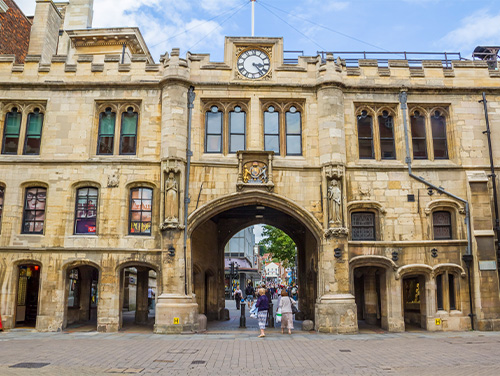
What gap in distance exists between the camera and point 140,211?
750 inches

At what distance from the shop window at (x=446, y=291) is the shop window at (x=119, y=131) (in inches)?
531

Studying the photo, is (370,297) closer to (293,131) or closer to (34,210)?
(293,131)

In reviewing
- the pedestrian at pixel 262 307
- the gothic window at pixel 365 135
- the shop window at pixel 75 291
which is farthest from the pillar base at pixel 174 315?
the gothic window at pixel 365 135

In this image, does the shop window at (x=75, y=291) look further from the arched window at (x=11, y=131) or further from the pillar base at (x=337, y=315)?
the pillar base at (x=337, y=315)

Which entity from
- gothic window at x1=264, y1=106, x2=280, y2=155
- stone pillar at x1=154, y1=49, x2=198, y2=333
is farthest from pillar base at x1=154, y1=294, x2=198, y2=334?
Result: gothic window at x1=264, y1=106, x2=280, y2=155

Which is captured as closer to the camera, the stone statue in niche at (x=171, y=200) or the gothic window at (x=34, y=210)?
the stone statue in niche at (x=171, y=200)

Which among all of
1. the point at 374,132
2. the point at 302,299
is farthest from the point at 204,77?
the point at 302,299

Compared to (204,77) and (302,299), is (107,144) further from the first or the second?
(302,299)

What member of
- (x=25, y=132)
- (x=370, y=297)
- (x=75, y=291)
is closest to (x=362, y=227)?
(x=370, y=297)

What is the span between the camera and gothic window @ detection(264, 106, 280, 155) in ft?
65.8

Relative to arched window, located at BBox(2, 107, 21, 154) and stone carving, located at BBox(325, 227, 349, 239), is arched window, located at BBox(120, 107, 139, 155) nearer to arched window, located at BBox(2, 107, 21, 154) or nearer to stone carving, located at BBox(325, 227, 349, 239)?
arched window, located at BBox(2, 107, 21, 154)

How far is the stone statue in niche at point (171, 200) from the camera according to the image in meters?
18.2

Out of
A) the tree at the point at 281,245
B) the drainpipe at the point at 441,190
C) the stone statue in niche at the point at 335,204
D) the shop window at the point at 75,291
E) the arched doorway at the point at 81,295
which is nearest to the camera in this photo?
the stone statue in niche at the point at 335,204

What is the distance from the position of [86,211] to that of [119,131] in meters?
3.59
